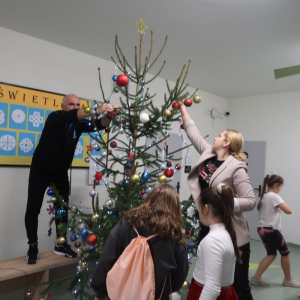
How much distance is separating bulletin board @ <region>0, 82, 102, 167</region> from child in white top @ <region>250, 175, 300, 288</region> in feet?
9.76

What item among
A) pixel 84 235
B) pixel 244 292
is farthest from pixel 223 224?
pixel 84 235

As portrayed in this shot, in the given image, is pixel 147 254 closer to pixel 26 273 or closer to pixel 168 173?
pixel 168 173

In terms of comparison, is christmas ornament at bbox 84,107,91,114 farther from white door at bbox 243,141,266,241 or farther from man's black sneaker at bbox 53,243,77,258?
white door at bbox 243,141,266,241

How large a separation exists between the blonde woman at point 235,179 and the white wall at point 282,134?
407cm

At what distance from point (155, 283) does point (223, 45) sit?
298 centimetres

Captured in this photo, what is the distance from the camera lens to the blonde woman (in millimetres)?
1901

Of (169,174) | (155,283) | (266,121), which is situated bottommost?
(155,283)

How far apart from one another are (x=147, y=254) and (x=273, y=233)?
2.61 meters

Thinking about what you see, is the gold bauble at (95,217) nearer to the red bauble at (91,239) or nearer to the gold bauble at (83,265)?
the red bauble at (91,239)

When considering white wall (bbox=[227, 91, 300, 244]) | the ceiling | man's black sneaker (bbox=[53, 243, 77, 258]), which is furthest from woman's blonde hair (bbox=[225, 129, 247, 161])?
white wall (bbox=[227, 91, 300, 244])

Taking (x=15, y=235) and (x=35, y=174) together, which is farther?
(x=15, y=235)

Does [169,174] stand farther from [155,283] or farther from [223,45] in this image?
[223,45]

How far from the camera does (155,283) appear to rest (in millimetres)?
1402

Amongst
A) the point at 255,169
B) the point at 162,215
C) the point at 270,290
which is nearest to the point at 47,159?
the point at 162,215
